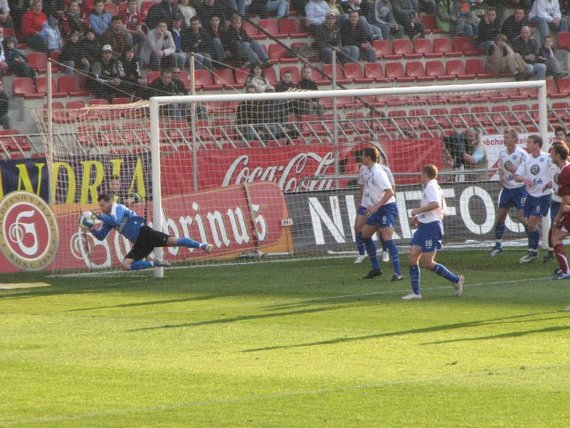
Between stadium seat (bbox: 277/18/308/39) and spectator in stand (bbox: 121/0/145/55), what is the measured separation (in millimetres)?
3808

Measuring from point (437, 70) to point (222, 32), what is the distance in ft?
20.0

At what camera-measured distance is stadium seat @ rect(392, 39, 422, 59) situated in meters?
32.6

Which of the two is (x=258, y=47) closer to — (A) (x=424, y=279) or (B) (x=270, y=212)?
(B) (x=270, y=212)

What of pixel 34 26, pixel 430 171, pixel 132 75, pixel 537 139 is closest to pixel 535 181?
pixel 537 139

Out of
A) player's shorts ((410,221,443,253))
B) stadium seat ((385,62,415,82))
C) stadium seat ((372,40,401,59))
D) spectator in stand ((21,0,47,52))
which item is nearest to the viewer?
player's shorts ((410,221,443,253))

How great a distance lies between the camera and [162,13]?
94.1ft

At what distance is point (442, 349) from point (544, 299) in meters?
4.15

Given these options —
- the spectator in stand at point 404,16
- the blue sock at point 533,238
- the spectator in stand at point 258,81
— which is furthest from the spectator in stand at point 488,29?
the blue sock at point 533,238

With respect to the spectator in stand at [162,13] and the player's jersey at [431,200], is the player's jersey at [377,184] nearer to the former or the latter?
the player's jersey at [431,200]

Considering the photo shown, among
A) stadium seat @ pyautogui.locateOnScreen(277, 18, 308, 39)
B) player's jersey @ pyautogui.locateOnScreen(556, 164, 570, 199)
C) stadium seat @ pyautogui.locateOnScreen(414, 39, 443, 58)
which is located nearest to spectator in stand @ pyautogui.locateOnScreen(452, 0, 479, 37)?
stadium seat @ pyautogui.locateOnScreen(414, 39, 443, 58)

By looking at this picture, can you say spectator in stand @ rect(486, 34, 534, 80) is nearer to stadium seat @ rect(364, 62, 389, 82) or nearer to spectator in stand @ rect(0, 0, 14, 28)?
stadium seat @ rect(364, 62, 389, 82)

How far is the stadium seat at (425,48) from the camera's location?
32.9m

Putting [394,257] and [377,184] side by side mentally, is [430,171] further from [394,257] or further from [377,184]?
[394,257]

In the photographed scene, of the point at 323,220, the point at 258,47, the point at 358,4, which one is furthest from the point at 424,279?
the point at 358,4
